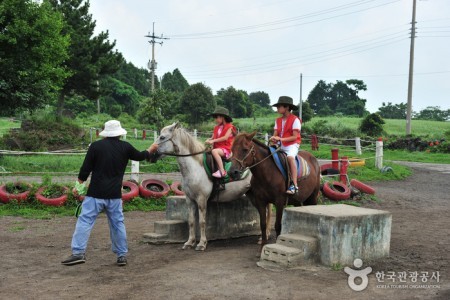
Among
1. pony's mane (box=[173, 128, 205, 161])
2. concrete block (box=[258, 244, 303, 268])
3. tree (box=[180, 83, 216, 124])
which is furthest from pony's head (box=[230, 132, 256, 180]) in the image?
tree (box=[180, 83, 216, 124])

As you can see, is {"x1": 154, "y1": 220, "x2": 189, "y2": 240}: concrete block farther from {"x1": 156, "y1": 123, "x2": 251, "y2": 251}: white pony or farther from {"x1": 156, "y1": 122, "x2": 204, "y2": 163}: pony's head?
{"x1": 156, "y1": 122, "x2": 204, "y2": 163}: pony's head

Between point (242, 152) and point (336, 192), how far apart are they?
6738 mm

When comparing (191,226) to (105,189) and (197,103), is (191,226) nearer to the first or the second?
(105,189)

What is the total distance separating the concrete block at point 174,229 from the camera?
25.7 ft

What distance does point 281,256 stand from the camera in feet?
19.5

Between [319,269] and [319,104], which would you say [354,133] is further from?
[319,104]

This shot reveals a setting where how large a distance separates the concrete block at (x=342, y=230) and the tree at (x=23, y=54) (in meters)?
14.9

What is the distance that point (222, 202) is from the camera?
8.03 metres

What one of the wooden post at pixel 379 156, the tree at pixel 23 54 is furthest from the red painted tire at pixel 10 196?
the wooden post at pixel 379 156

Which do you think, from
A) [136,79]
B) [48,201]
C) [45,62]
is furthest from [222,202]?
[136,79]

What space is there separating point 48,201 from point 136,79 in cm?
7138

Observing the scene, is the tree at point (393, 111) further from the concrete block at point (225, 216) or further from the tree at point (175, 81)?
the concrete block at point (225, 216)

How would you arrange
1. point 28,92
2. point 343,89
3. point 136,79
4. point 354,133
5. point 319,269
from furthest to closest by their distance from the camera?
1. point 343,89
2. point 136,79
3. point 354,133
4. point 28,92
5. point 319,269

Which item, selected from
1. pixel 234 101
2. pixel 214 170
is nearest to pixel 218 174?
pixel 214 170
